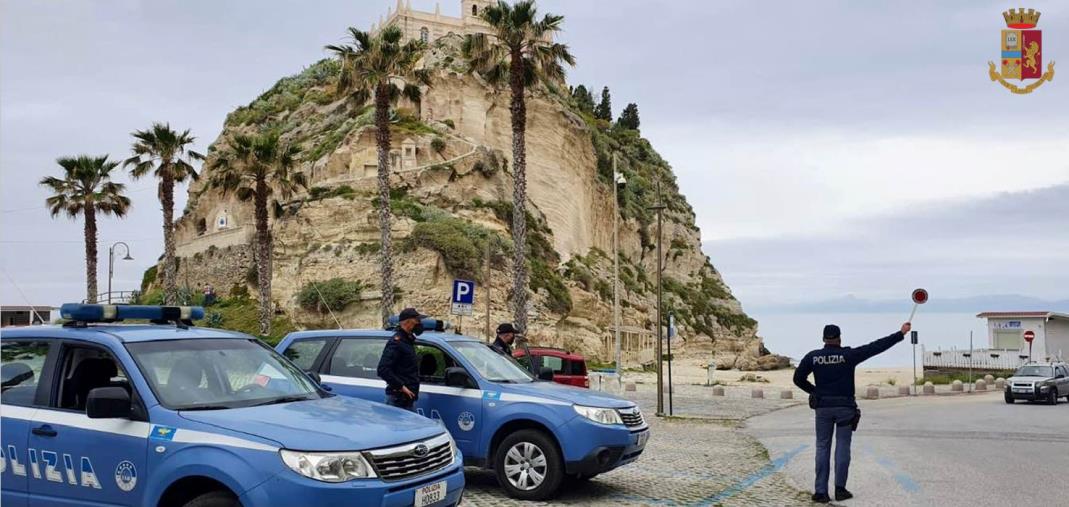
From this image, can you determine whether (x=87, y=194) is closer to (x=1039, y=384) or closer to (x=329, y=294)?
(x=329, y=294)

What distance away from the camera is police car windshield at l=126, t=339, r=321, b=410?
19.5ft

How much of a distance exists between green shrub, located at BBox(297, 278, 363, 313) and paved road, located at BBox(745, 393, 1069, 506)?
2559 cm

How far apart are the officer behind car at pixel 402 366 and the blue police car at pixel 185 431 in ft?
6.43

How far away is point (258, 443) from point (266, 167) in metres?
33.8

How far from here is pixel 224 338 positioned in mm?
6773

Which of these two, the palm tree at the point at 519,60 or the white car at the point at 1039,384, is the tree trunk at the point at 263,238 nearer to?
the palm tree at the point at 519,60

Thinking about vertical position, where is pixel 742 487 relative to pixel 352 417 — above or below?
below

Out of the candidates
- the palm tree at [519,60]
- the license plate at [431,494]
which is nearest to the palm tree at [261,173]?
the palm tree at [519,60]

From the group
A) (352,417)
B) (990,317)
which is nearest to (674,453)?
(352,417)

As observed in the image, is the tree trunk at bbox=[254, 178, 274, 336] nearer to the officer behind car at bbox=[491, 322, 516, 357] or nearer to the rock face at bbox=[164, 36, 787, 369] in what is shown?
the rock face at bbox=[164, 36, 787, 369]

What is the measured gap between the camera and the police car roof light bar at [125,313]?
6527 millimetres

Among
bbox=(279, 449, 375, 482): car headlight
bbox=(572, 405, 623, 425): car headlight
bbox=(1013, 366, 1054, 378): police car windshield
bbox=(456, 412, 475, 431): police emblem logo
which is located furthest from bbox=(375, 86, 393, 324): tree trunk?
bbox=(279, 449, 375, 482): car headlight

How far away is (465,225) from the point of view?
157 feet

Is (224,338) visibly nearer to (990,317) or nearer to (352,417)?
(352,417)
